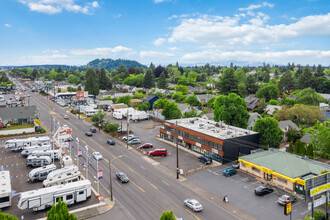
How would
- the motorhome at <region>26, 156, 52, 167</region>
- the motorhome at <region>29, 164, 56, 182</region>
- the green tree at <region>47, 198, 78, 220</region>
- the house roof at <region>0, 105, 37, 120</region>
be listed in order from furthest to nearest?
the house roof at <region>0, 105, 37, 120</region> → the motorhome at <region>26, 156, 52, 167</region> → the motorhome at <region>29, 164, 56, 182</region> → the green tree at <region>47, 198, 78, 220</region>

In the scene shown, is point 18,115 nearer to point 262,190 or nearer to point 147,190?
point 147,190

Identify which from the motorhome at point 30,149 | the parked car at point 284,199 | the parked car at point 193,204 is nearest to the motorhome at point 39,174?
the motorhome at point 30,149

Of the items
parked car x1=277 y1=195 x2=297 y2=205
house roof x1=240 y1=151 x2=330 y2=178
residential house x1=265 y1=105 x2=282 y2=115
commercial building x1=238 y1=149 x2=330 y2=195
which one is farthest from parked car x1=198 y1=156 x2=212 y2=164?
residential house x1=265 y1=105 x2=282 y2=115

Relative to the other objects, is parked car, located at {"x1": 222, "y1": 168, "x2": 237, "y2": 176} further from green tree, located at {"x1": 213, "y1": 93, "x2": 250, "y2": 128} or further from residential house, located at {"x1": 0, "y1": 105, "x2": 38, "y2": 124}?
residential house, located at {"x1": 0, "y1": 105, "x2": 38, "y2": 124}

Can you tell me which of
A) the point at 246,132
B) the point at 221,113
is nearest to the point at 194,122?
the point at 221,113

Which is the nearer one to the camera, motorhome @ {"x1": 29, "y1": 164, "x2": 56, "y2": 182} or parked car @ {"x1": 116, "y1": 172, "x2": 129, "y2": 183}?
parked car @ {"x1": 116, "y1": 172, "x2": 129, "y2": 183}

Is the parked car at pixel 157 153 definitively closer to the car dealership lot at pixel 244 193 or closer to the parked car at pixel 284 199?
the car dealership lot at pixel 244 193
